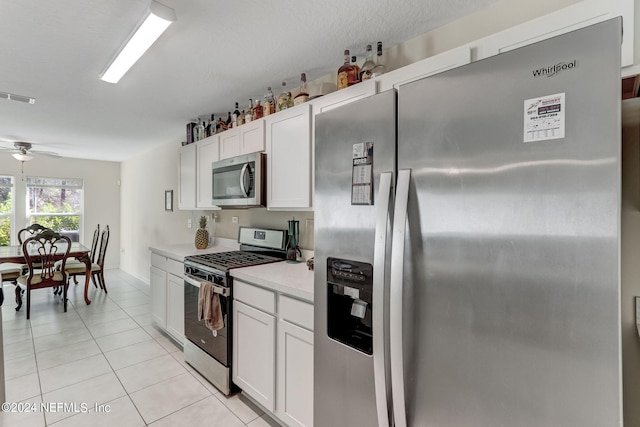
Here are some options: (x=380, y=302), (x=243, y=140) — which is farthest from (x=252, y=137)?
(x=380, y=302)

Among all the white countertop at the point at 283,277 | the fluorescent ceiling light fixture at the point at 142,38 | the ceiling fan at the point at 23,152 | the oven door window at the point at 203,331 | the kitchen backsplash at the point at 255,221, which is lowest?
the oven door window at the point at 203,331

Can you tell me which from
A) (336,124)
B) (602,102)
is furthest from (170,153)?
(602,102)

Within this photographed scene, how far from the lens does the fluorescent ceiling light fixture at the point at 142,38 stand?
58.9 inches

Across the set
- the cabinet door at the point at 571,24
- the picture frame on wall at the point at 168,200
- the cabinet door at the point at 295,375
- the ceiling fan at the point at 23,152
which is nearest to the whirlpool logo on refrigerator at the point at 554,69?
the cabinet door at the point at 571,24

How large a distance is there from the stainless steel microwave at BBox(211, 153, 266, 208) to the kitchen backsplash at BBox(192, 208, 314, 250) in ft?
1.09

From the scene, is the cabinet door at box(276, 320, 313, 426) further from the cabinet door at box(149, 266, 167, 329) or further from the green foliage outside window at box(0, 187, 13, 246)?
the green foliage outside window at box(0, 187, 13, 246)

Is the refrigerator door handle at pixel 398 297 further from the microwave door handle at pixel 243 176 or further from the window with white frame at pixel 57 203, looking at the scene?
the window with white frame at pixel 57 203

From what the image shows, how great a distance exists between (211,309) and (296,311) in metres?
0.87

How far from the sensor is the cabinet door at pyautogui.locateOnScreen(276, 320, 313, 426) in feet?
5.25

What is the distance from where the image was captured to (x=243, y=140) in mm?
2666

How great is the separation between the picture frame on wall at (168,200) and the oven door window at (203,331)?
7.96 feet

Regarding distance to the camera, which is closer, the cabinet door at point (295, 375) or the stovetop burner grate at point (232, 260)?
the cabinet door at point (295, 375)

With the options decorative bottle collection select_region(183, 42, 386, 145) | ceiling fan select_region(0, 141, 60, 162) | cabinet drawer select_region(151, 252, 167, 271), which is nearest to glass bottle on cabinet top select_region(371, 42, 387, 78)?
decorative bottle collection select_region(183, 42, 386, 145)

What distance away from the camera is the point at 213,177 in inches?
117
